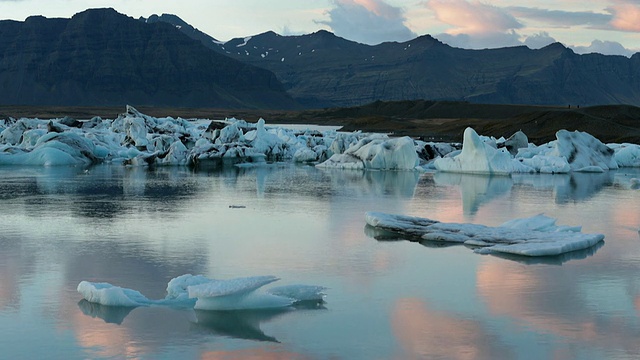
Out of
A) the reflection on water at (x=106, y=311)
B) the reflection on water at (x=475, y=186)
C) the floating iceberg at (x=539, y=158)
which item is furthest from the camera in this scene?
the floating iceberg at (x=539, y=158)

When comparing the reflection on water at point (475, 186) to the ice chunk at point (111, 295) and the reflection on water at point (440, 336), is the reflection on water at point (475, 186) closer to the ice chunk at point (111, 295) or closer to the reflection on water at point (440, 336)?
the reflection on water at point (440, 336)

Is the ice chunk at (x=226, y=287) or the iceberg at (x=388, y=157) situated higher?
the iceberg at (x=388, y=157)

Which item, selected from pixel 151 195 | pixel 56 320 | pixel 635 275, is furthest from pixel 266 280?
pixel 151 195

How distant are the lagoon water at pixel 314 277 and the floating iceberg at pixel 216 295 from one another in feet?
0.56

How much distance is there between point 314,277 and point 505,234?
4550 mm

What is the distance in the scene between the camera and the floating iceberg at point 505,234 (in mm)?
12828

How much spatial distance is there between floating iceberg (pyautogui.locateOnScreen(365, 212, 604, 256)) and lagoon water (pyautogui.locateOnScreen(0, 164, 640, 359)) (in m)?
0.30

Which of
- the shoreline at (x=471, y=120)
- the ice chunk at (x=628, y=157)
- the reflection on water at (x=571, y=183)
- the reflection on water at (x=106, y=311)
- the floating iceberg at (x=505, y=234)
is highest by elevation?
the shoreline at (x=471, y=120)

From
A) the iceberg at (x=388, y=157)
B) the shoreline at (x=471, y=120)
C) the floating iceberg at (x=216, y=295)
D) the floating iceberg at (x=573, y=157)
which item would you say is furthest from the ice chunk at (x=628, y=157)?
the floating iceberg at (x=216, y=295)

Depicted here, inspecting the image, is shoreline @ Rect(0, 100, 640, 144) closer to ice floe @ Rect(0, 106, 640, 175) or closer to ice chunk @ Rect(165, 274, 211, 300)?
ice floe @ Rect(0, 106, 640, 175)

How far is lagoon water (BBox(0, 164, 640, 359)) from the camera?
25.5 ft

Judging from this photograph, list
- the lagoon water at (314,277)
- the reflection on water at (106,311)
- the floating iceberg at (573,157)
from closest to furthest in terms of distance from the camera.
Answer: the lagoon water at (314,277), the reflection on water at (106,311), the floating iceberg at (573,157)

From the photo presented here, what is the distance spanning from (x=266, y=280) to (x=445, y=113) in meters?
118

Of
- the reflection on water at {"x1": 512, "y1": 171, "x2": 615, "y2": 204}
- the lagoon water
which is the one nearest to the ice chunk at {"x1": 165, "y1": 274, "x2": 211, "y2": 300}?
the lagoon water
